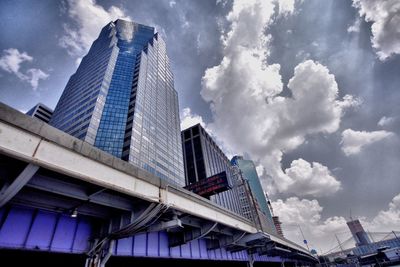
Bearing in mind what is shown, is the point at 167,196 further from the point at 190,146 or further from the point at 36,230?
the point at 190,146

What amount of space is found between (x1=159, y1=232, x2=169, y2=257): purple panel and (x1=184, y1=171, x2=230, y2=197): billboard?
12.8m

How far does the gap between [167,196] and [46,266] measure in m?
6.97

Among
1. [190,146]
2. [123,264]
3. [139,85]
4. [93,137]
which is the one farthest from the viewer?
[190,146]

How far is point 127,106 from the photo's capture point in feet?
294

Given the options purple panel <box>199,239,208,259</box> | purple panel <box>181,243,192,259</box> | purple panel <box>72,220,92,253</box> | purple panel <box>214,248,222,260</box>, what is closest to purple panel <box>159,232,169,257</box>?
purple panel <box>181,243,192,259</box>

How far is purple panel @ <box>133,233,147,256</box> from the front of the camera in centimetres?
1026

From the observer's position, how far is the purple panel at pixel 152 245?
11.0 meters

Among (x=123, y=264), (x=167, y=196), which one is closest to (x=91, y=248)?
(x=167, y=196)

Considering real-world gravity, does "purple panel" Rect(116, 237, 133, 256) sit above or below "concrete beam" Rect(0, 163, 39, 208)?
below

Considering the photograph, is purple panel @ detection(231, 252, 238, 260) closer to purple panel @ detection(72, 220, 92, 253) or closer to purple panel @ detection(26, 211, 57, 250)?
purple panel @ detection(72, 220, 92, 253)

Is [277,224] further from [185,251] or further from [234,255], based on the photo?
[185,251]

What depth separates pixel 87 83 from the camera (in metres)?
101

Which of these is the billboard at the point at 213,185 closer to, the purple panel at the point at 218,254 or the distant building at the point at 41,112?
the purple panel at the point at 218,254

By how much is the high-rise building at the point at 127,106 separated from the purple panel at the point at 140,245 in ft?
210
